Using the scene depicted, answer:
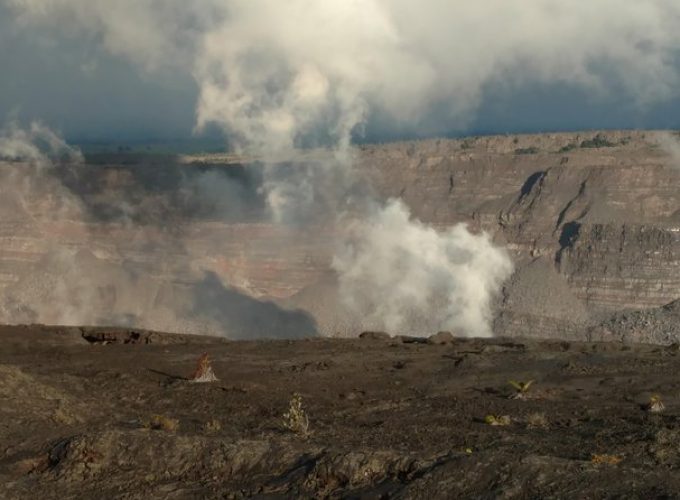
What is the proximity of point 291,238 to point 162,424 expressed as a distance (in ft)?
175

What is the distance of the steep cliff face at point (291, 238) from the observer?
207 feet

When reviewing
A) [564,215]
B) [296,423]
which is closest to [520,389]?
[296,423]

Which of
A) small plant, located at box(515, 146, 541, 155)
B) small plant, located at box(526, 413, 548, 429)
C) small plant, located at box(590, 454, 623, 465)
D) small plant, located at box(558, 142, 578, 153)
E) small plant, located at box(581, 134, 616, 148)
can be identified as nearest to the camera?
small plant, located at box(590, 454, 623, 465)

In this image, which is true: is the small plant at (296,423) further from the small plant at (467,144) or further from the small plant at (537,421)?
the small plant at (467,144)

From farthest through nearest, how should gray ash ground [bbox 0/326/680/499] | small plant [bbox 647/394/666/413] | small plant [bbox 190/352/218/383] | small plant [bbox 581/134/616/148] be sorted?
small plant [bbox 581/134/616/148] < small plant [bbox 190/352/218/383] < small plant [bbox 647/394/666/413] < gray ash ground [bbox 0/326/680/499]

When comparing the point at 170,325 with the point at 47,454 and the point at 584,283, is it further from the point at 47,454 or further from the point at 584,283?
the point at 47,454

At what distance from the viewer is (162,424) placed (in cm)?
1758

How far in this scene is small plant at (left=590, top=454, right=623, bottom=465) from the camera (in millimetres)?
13638

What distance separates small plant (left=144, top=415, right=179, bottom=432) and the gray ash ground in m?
0.05

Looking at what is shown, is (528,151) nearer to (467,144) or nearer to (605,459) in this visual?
(467,144)

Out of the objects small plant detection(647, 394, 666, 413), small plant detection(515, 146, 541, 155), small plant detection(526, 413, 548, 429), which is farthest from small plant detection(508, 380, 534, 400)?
small plant detection(515, 146, 541, 155)

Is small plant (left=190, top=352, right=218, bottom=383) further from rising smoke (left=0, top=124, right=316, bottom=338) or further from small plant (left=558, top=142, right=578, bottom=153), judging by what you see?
small plant (left=558, top=142, right=578, bottom=153)

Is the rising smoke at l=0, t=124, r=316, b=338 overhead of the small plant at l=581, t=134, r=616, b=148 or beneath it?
beneath

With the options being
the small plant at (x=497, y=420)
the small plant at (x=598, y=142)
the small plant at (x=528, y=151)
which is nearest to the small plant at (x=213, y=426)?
the small plant at (x=497, y=420)
